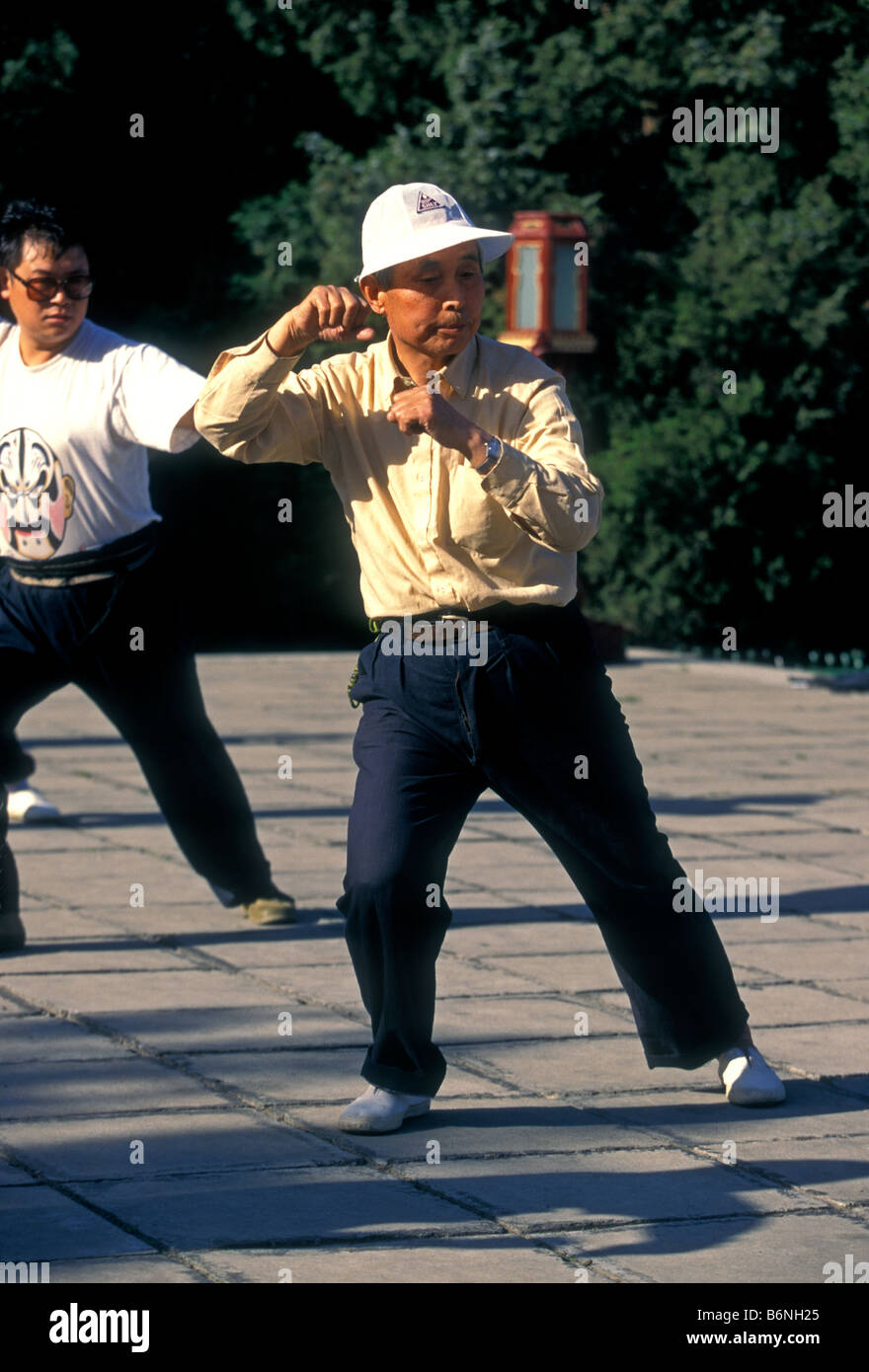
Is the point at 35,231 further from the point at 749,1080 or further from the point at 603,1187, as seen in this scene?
the point at 603,1187

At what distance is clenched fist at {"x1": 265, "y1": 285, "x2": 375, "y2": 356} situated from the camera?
153 inches

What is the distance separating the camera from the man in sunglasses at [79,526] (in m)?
5.63

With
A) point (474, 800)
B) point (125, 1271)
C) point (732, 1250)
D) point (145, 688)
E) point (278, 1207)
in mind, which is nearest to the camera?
point (125, 1271)

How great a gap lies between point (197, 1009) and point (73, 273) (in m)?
1.99

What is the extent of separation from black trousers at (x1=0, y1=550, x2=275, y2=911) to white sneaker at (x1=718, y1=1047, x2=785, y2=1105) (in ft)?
6.34

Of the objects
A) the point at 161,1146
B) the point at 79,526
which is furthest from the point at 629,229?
the point at 161,1146

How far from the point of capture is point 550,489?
12.5 feet

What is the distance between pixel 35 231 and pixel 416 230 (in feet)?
6.39

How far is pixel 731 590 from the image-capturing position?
49.8ft

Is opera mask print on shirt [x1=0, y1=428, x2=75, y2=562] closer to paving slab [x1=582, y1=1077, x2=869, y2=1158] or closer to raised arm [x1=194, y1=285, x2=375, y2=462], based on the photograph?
raised arm [x1=194, y1=285, x2=375, y2=462]
